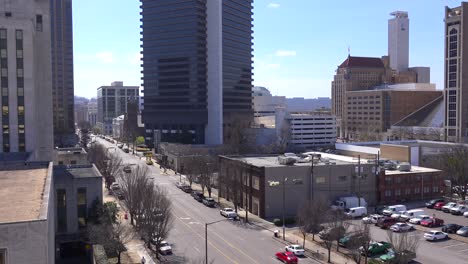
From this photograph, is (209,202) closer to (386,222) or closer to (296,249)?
(386,222)

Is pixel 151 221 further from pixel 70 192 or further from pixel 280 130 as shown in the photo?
pixel 280 130

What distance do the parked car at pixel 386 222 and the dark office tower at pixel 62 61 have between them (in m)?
136

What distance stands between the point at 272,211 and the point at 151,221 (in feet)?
67.5

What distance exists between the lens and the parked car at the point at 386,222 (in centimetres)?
5434

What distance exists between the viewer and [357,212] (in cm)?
5925

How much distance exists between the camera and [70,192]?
146 feet

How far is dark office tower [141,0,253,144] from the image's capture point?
467 feet

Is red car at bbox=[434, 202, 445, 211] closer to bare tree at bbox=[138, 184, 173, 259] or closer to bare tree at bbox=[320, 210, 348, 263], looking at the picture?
bare tree at bbox=[320, 210, 348, 263]

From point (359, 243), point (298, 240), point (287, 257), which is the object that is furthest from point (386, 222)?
point (287, 257)

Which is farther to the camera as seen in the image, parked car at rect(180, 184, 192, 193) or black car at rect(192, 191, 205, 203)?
parked car at rect(180, 184, 192, 193)

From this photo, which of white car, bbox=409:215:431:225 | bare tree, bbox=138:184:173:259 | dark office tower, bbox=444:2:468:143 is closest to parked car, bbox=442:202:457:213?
white car, bbox=409:215:431:225

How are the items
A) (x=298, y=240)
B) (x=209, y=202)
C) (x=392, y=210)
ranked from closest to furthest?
(x=298, y=240) < (x=392, y=210) < (x=209, y=202)

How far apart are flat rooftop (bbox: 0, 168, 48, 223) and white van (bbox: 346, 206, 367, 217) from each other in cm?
3632

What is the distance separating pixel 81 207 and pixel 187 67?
101013 millimetres
